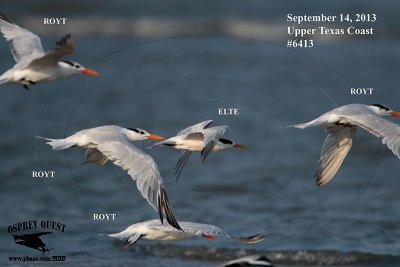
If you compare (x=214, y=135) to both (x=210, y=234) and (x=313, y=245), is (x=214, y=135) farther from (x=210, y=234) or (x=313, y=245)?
(x=313, y=245)

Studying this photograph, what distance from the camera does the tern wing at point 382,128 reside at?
1177 centimetres

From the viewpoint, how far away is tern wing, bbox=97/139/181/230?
1117 cm

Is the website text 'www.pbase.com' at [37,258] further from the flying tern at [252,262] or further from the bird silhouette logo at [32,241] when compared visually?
the flying tern at [252,262]

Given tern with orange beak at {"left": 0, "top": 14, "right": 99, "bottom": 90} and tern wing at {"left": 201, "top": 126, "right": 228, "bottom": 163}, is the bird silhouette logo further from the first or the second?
tern wing at {"left": 201, "top": 126, "right": 228, "bottom": 163}

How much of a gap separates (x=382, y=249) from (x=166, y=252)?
2.94m

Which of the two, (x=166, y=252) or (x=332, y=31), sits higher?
(x=332, y=31)

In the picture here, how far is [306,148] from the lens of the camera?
2000 centimetres

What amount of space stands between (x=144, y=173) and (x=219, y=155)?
26.9 ft

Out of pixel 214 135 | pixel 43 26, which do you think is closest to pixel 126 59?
pixel 43 26

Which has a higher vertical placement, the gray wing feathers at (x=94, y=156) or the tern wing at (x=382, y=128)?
the tern wing at (x=382, y=128)

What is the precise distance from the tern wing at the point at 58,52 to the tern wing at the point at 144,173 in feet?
3.77

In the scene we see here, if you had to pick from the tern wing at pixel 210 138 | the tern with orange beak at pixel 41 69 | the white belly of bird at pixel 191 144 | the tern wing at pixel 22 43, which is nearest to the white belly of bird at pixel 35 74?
the tern with orange beak at pixel 41 69

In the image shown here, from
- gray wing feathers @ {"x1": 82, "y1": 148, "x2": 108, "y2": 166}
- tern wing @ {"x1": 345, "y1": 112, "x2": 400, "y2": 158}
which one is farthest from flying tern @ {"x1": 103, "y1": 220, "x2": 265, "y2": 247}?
tern wing @ {"x1": 345, "y1": 112, "x2": 400, "y2": 158}

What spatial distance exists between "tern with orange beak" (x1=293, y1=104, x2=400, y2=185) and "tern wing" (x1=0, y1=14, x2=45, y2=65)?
129 inches
